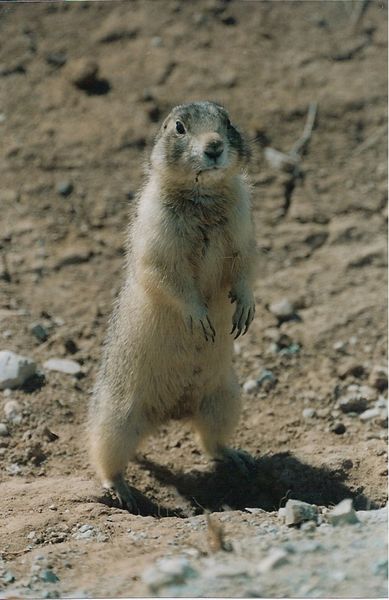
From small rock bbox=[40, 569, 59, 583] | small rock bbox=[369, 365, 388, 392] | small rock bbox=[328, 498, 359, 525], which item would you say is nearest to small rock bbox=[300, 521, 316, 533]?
small rock bbox=[328, 498, 359, 525]

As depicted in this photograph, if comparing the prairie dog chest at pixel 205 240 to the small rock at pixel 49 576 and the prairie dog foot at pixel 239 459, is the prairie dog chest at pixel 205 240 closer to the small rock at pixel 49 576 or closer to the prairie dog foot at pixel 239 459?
the prairie dog foot at pixel 239 459

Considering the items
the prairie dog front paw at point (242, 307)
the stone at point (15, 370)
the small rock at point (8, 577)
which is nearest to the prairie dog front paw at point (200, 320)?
the prairie dog front paw at point (242, 307)

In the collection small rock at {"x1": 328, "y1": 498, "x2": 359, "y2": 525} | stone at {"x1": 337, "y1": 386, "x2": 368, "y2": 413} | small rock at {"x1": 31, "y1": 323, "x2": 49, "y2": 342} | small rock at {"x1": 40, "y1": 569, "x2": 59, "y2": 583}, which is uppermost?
small rock at {"x1": 31, "y1": 323, "x2": 49, "y2": 342}

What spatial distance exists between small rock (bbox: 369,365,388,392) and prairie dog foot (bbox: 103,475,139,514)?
2.17 metres

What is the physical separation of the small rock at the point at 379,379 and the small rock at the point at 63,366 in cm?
221

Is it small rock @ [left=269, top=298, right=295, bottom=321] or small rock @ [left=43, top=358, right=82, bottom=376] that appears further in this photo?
small rock @ [left=269, top=298, right=295, bottom=321]

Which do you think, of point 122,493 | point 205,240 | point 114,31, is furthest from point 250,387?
point 114,31

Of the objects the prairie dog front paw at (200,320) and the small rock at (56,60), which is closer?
the prairie dog front paw at (200,320)

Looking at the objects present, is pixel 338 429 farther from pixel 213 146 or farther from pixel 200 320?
pixel 213 146

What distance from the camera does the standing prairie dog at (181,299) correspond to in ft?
19.6

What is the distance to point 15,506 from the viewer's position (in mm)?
6094

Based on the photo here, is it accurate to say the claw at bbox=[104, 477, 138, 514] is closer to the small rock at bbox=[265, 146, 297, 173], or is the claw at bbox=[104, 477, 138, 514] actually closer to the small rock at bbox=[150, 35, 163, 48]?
the small rock at bbox=[265, 146, 297, 173]

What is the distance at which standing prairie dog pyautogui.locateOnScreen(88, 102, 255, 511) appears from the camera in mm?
5980

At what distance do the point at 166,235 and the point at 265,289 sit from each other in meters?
2.79
